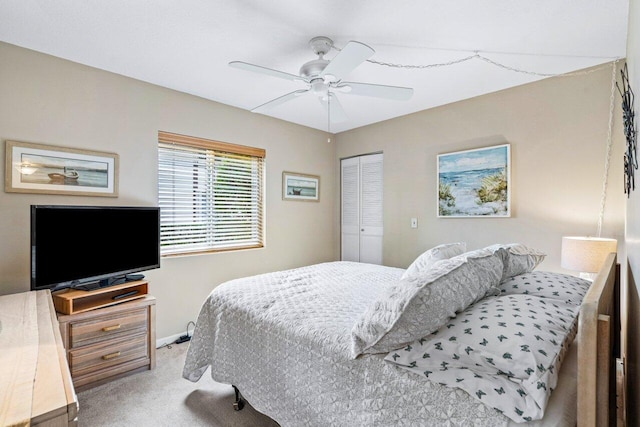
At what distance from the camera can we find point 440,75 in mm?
2768

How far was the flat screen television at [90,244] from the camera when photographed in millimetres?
2117

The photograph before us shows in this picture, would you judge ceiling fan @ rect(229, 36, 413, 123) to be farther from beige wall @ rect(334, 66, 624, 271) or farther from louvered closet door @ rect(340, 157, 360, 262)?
louvered closet door @ rect(340, 157, 360, 262)

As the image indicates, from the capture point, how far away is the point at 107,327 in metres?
2.36

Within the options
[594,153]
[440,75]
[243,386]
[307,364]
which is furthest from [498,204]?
[243,386]

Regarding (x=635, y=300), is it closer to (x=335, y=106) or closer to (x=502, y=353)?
(x=502, y=353)

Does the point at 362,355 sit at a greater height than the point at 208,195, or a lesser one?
lesser

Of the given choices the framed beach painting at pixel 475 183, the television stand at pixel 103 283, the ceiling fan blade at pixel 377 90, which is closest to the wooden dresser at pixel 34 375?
the television stand at pixel 103 283

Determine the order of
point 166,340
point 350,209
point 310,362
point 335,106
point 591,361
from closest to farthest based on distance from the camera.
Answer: point 591,361, point 310,362, point 335,106, point 166,340, point 350,209

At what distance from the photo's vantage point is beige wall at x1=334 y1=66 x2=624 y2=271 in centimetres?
261

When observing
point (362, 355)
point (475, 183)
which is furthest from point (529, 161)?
point (362, 355)

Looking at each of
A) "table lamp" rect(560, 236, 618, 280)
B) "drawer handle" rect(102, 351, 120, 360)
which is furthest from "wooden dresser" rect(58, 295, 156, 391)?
"table lamp" rect(560, 236, 618, 280)

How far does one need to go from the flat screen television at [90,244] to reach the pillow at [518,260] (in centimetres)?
262

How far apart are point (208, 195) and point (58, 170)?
4.21 feet

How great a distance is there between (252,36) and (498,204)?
2631 mm
